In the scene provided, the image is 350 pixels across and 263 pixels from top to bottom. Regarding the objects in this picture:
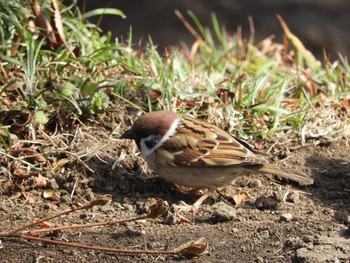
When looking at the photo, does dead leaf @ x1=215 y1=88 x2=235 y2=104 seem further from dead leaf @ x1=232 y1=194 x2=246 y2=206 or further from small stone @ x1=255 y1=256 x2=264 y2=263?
small stone @ x1=255 y1=256 x2=264 y2=263

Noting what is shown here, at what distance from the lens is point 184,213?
166 inches

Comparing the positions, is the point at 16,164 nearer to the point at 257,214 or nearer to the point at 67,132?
the point at 67,132

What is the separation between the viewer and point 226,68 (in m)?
5.99

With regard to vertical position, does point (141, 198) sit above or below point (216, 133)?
below

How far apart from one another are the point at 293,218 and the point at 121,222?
97cm

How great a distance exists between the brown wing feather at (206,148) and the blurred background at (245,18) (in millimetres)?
4393

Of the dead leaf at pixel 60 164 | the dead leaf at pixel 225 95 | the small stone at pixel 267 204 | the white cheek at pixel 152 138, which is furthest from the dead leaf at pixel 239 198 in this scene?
the dead leaf at pixel 60 164

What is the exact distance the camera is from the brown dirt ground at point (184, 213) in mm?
3682

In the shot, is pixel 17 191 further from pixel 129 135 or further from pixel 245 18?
pixel 245 18

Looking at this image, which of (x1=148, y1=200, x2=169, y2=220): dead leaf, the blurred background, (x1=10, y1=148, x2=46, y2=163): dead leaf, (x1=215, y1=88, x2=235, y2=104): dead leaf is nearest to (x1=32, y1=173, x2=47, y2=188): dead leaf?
(x1=10, y1=148, x2=46, y2=163): dead leaf

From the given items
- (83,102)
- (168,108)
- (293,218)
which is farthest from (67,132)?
(293,218)

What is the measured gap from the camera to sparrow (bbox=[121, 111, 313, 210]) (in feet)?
14.6

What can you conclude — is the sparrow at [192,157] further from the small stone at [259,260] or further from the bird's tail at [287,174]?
the small stone at [259,260]

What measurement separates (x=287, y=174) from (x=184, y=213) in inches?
27.0
